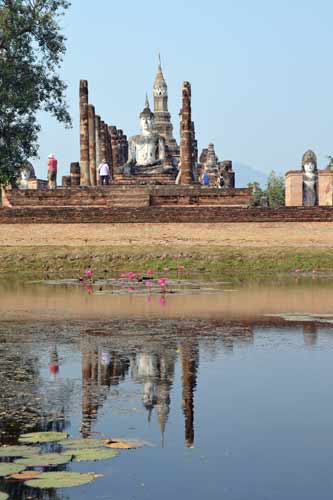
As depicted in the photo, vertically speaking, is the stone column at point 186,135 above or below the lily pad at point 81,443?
above

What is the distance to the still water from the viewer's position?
5582 millimetres

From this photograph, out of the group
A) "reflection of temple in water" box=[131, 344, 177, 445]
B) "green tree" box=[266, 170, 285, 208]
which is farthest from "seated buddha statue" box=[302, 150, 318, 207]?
"green tree" box=[266, 170, 285, 208]

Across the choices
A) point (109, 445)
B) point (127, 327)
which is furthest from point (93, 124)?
point (109, 445)

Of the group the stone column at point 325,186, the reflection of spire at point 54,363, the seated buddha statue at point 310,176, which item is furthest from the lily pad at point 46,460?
the stone column at point 325,186

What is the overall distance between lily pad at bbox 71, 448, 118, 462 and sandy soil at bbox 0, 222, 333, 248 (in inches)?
836

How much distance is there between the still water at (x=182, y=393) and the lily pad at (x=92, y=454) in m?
0.06

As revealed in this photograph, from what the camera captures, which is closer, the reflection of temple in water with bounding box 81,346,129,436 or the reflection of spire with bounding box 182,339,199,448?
the reflection of spire with bounding box 182,339,199,448

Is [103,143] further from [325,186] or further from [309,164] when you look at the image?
[309,164]

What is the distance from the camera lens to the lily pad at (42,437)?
6.38 metres

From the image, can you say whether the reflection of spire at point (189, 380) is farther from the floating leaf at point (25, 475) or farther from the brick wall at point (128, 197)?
the brick wall at point (128, 197)

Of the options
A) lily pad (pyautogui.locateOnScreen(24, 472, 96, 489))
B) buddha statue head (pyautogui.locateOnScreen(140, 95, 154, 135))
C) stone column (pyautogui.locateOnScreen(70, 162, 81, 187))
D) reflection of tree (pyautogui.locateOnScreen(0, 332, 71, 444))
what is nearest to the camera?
lily pad (pyautogui.locateOnScreen(24, 472, 96, 489))

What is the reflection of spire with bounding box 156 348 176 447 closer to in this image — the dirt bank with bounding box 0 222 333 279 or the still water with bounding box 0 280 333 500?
the still water with bounding box 0 280 333 500

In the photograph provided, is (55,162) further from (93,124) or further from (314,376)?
(314,376)

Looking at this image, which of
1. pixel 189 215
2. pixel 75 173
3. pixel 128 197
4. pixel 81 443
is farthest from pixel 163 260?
pixel 75 173
